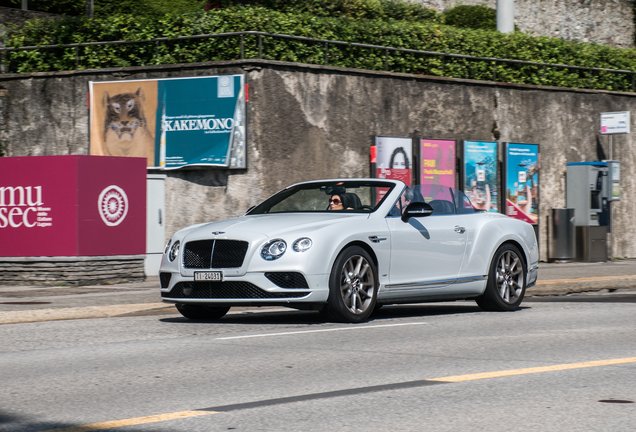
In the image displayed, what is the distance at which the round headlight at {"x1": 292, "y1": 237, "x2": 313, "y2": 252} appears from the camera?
932 cm

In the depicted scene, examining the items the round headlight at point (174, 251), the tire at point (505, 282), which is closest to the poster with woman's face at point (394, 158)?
the tire at point (505, 282)

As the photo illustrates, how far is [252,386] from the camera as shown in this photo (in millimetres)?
6234

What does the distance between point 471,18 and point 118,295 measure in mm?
22488

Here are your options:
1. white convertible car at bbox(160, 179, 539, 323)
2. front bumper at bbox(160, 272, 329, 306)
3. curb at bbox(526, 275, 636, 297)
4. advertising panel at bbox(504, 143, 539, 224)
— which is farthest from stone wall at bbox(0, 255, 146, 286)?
advertising panel at bbox(504, 143, 539, 224)

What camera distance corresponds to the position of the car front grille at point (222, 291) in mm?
9312

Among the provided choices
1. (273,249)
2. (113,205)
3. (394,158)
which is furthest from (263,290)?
(394,158)

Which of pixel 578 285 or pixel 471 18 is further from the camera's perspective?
pixel 471 18

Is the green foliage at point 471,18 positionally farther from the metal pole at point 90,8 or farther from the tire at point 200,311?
the tire at point 200,311

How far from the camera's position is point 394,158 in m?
19.5

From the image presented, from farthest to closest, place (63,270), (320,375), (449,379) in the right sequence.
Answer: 1. (63,270)
2. (320,375)
3. (449,379)

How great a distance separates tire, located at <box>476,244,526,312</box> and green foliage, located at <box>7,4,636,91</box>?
8458 millimetres

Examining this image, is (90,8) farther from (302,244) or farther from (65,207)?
(302,244)

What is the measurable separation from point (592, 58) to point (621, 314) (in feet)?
47.0

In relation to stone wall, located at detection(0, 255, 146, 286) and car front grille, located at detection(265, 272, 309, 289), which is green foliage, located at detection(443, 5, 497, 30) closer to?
stone wall, located at detection(0, 255, 146, 286)
